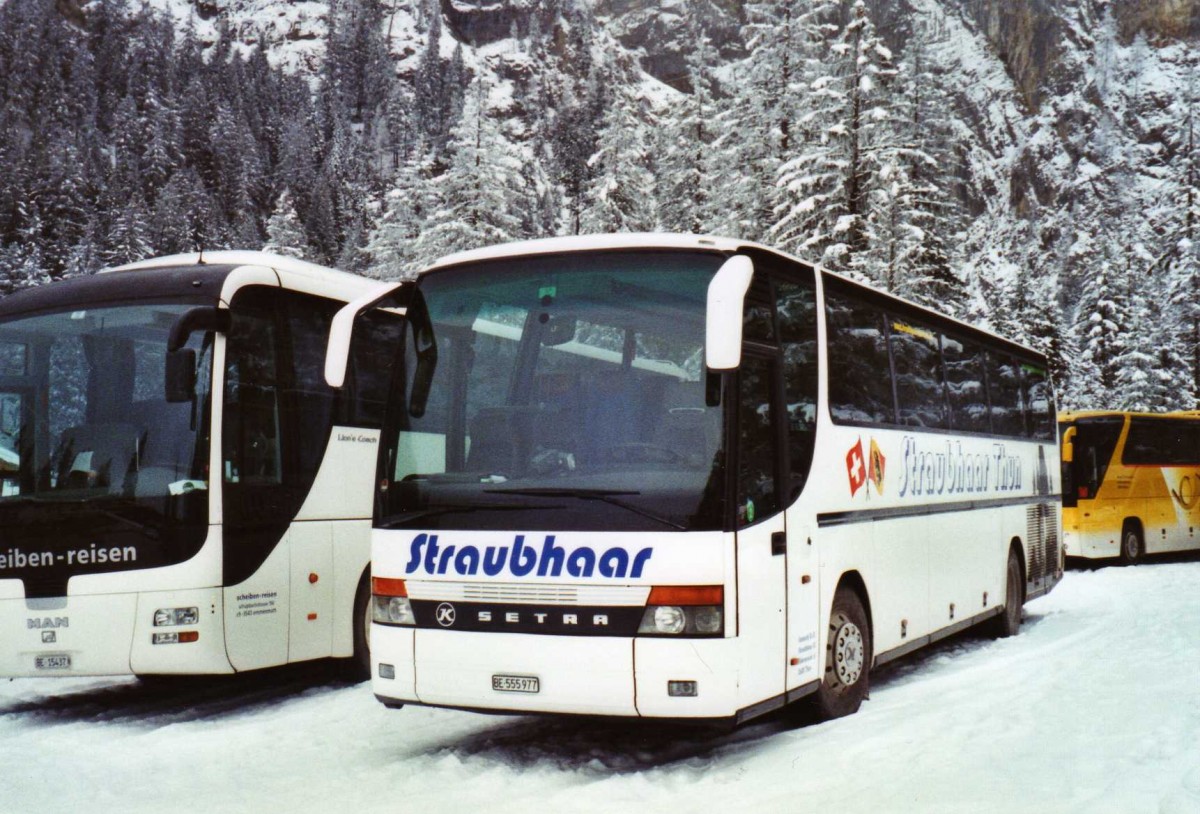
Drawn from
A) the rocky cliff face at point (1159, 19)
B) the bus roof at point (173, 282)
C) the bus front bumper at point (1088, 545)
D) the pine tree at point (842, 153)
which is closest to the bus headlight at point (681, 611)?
the bus roof at point (173, 282)

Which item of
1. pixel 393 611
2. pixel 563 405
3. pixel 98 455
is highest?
pixel 563 405

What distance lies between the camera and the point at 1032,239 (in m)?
128

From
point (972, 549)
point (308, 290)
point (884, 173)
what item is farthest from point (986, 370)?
point (884, 173)

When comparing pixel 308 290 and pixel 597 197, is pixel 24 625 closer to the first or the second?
pixel 308 290

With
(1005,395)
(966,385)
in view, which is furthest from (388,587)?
(1005,395)

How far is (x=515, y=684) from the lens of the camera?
669 centimetres

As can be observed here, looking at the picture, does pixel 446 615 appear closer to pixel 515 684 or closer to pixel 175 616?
pixel 515 684

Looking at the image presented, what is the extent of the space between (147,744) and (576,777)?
10.6 feet

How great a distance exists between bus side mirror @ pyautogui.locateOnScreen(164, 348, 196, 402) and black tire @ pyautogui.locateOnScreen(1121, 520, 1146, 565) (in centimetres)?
1908

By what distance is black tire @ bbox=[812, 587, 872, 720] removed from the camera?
7.95 metres

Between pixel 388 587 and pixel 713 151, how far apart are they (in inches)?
1388

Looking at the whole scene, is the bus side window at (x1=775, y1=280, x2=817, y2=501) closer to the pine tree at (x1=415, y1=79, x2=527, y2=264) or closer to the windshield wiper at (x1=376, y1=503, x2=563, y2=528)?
the windshield wiper at (x1=376, y1=503, x2=563, y2=528)

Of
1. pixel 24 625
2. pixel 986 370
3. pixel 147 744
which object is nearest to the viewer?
pixel 147 744

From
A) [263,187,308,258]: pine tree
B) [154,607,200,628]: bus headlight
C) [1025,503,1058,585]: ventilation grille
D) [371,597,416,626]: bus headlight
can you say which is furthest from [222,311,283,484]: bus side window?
[263,187,308,258]: pine tree
